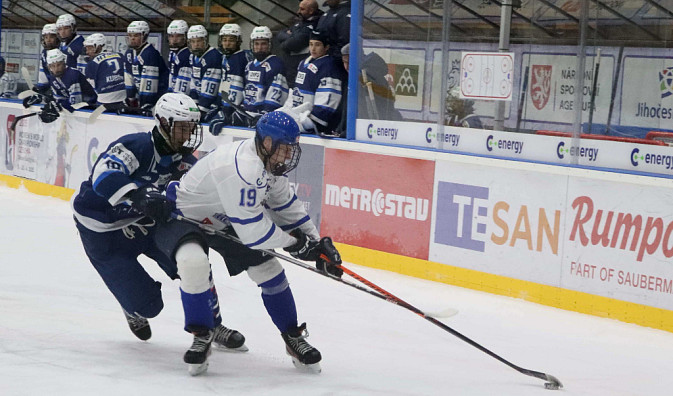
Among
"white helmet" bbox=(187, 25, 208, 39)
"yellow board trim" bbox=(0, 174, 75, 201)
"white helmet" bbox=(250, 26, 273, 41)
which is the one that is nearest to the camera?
"white helmet" bbox=(250, 26, 273, 41)

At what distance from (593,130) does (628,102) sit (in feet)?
1.00

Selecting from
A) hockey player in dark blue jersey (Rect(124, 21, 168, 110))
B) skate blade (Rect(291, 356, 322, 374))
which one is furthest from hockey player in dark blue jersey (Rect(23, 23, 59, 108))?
skate blade (Rect(291, 356, 322, 374))

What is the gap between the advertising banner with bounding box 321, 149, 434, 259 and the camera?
20.6 feet

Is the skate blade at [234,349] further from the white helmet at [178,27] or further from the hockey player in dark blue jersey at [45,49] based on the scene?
the hockey player in dark blue jersey at [45,49]

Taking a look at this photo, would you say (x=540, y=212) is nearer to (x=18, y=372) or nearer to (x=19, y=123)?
(x=18, y=372)

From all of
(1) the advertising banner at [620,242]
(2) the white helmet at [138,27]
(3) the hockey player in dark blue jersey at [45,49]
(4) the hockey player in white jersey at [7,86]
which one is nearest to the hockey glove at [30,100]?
(3) the hockey player in dark blue jersey at [45,49]

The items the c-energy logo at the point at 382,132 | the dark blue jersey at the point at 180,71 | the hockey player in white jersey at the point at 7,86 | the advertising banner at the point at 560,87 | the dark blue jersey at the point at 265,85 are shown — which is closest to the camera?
the advertising banner at the point at 560,87

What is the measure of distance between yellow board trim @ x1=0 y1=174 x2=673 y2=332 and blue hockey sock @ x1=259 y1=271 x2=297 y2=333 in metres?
1.95

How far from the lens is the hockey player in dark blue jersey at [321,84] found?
23.3 feet

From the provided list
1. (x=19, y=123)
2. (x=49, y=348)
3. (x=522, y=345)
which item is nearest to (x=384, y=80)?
(x=522, y=345)

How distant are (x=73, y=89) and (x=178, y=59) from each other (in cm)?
140

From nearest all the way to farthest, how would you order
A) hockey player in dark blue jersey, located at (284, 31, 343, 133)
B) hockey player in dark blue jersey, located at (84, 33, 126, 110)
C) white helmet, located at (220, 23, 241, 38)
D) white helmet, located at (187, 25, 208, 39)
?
hockey player in dark blue jersey, located at (284, 31, 343, 133)
white helmet, located at (220, 23, 241, 38)
white helmet, located at (187, 25, 208, 39)
hockey player in dark blue jersey, located at (84, 33, 126, 110)

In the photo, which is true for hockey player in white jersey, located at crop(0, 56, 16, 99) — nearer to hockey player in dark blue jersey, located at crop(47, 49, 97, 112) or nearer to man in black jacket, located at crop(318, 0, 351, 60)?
hockey player in dark blue jersey, located at crop(47, 49, 97, 112)

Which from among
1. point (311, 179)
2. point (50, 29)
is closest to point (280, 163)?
point (311, 179)
